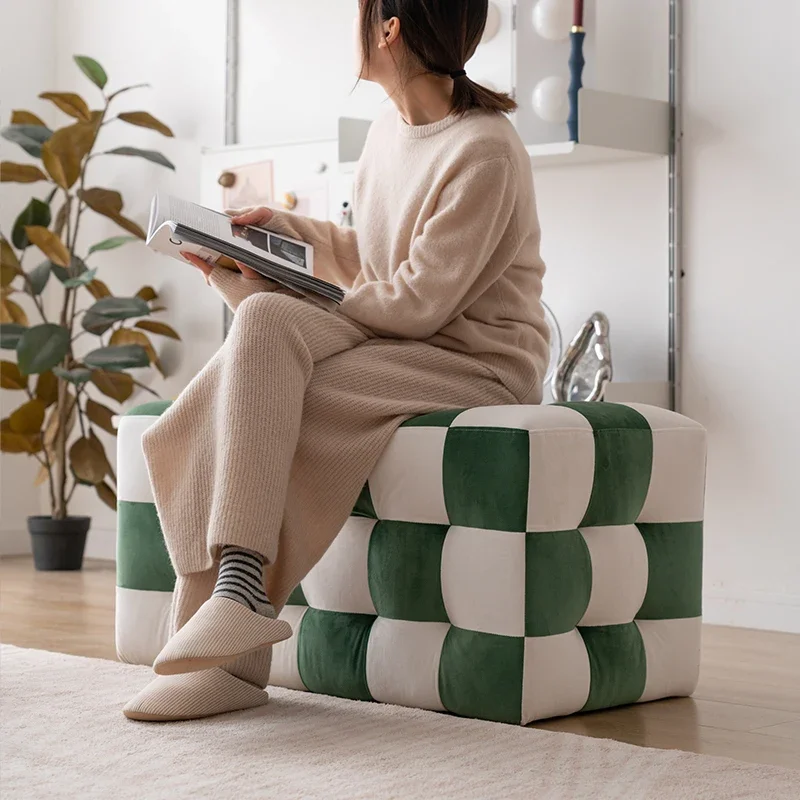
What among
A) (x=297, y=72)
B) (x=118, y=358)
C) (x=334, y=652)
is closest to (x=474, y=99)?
(x=334, y=652)

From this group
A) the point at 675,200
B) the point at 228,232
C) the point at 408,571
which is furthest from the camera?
the point at 675,200

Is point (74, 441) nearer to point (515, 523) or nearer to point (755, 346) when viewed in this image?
point (755, 346)

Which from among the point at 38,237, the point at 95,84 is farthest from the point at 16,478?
the point at 95,84

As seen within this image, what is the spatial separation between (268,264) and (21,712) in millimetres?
619

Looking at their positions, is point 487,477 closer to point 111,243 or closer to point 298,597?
point 298,597

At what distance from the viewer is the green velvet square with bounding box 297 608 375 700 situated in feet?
5.42

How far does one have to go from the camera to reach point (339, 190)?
3068 mm

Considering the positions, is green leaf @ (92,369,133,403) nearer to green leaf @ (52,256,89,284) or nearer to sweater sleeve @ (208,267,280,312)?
green leaf @ (52,256,89,284)

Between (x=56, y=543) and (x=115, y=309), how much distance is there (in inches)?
24.5

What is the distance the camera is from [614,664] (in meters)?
1.65

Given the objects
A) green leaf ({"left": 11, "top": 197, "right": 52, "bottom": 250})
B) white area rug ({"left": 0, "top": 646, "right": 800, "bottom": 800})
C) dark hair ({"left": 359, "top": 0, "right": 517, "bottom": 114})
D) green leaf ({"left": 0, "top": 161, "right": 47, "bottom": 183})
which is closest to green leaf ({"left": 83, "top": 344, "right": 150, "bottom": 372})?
green leaf ({"left": 11, "top": 197, "right": 52, "bottom": 250})

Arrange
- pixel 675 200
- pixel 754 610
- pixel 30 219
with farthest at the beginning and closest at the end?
pixel 30 219 → pixel 675 200 → pixel 754 610

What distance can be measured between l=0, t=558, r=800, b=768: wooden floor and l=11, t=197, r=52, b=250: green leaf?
3.16 ft

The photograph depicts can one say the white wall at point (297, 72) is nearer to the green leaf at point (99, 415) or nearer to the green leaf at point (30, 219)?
the green leaf at point (30, 219)
